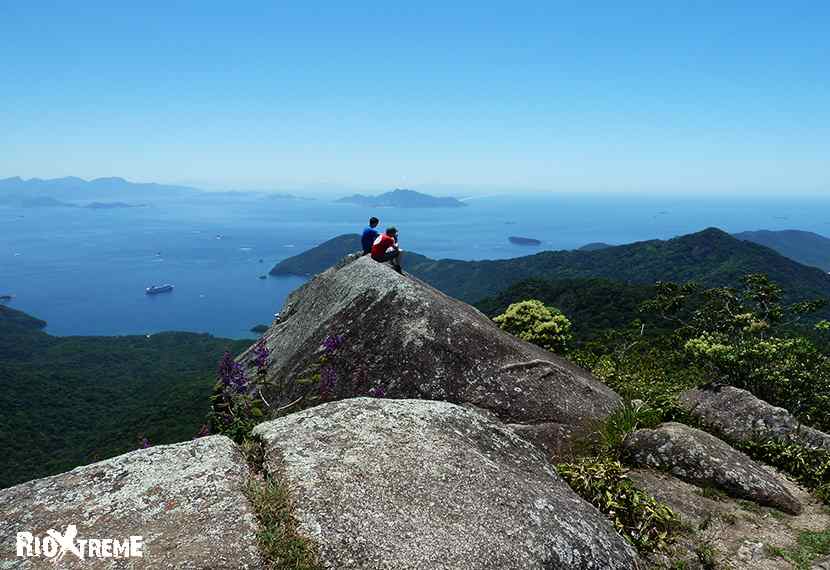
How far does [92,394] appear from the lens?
9688 centimetres

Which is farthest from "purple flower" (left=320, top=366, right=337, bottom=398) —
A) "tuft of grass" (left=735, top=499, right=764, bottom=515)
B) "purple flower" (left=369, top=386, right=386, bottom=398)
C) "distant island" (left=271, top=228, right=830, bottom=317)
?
"distant island" (left=271, top=228, right=830, bottom=317)

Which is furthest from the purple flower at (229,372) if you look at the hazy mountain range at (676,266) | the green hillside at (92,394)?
the hazy mountain range at (676,266)

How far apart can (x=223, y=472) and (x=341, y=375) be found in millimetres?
5293

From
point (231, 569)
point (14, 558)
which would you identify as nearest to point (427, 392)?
point (231, 569)

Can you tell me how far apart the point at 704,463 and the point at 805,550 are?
168 centimetres

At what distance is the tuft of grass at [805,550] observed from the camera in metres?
6.52

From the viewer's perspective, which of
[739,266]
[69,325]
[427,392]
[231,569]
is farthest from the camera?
[69,325]

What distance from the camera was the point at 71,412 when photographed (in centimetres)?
8819

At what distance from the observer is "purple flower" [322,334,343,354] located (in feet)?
32.8

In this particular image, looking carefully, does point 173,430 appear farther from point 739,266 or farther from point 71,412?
point 739,266

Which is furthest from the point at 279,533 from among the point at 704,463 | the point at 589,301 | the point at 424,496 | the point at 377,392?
the point at 589,301

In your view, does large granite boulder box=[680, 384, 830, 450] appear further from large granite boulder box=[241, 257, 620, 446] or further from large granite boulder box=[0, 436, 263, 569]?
large granite boulder box=[0, 436, 263, 569]

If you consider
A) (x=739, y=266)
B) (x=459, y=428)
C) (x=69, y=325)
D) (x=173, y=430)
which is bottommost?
(x=69, y=325)

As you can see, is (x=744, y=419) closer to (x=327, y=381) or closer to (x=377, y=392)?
(x=377, y=392)
